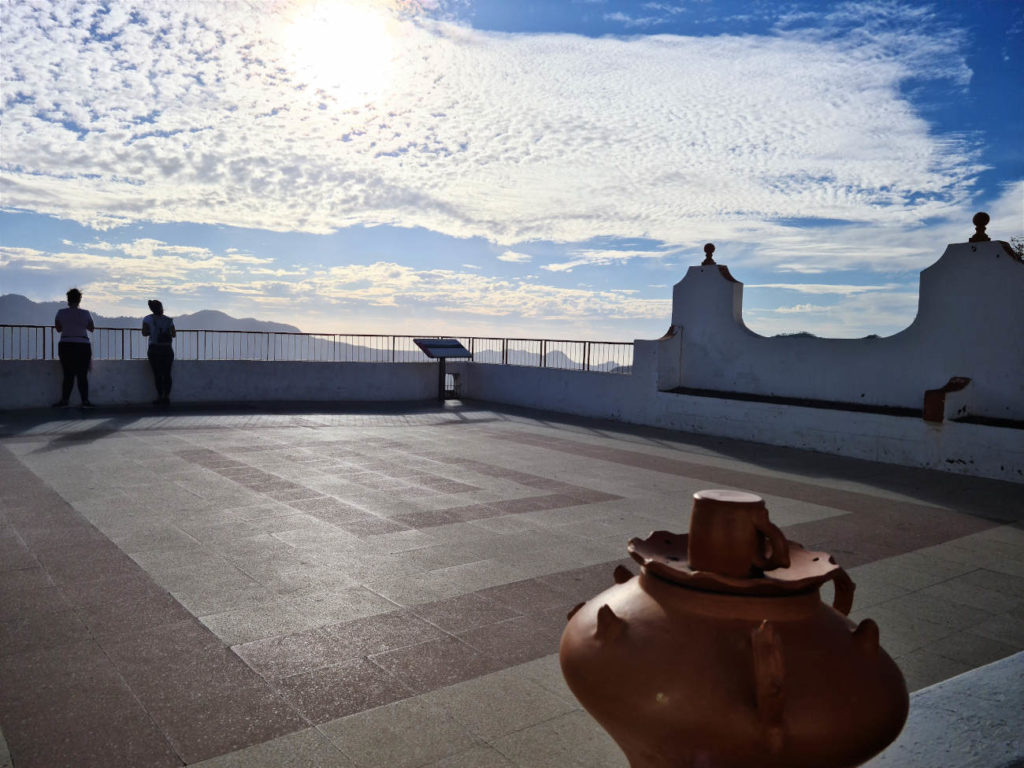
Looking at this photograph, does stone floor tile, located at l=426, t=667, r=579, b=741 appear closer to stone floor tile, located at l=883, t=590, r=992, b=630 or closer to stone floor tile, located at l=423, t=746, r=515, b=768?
stone floor tile, located at l=423, t=746, r=515, b=768

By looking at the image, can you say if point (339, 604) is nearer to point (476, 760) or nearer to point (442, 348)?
point (476, 760)


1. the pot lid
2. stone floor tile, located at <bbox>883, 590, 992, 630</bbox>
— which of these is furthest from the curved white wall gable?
the pot lid

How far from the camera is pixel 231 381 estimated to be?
16.7 m

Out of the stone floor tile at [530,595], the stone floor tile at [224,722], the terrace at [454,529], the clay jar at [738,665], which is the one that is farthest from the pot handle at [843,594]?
the stone floor tile at [530,595]

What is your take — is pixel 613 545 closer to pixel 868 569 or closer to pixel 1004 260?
pixel 868 569

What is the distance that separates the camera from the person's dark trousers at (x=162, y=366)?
15.2 metres

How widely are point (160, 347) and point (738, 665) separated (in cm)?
1557

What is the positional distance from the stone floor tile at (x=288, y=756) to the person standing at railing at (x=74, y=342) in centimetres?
1297

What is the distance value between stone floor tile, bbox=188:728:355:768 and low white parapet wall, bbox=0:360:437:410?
13.9 metres

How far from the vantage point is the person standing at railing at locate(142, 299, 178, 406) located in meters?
15.0

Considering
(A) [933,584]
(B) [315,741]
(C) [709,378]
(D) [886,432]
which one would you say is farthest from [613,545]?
(C) [709,378]

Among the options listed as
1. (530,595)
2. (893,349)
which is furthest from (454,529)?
(893,349)

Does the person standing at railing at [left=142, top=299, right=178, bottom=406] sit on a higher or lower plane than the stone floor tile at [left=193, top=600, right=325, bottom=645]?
higher

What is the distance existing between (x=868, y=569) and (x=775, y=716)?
471cm
